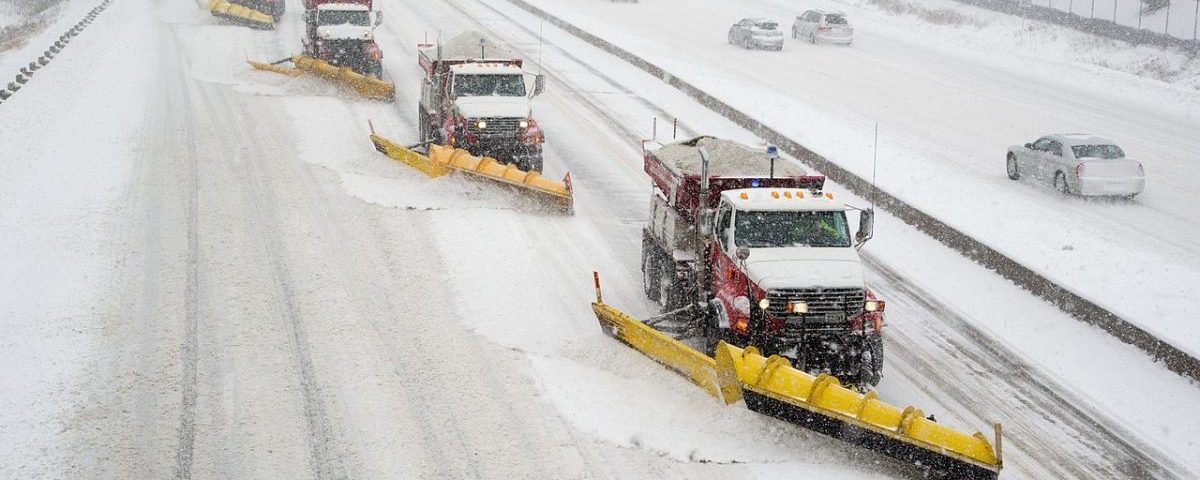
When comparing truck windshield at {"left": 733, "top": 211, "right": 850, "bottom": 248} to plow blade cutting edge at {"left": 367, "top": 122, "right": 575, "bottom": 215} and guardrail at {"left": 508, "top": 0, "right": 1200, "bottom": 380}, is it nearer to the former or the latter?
guardrail at {"left": 508, "top": 0, "right": 1200, "bottom": 380}

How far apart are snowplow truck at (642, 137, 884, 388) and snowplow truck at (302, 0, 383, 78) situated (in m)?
20.7

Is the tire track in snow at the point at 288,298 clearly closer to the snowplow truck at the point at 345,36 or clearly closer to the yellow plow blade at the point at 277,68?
the yellow plow blade at the point at 277,68

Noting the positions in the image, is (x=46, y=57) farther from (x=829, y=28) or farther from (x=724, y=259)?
(x=724, y=259)

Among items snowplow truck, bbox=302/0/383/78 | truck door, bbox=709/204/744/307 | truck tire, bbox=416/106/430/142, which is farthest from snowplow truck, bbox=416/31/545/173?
truck door, bbox=709/204/744/307

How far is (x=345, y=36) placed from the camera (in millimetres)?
33500

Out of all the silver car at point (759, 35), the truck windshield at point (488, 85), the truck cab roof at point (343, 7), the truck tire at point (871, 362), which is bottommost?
the truck tire at point (871, 362)

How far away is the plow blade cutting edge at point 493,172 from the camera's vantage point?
20.3 m

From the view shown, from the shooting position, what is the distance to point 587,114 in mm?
31078

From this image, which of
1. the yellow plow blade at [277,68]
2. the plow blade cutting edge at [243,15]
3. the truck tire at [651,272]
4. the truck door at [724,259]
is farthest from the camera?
the plow blade cutting edge at [243,15]

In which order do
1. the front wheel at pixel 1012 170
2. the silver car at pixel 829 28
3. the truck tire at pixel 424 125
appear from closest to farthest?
the front wheel at pixel 1012 170 < the truck tire at pixel 424 125 < the silver car at pixel 829 28

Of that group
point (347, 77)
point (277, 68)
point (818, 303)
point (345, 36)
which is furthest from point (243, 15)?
point (818, 303)

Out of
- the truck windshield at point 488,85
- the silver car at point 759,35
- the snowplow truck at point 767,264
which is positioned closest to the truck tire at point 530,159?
the truck windshield at point 488,85

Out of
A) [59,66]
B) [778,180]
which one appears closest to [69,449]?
[778,180]

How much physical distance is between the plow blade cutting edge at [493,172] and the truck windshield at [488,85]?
1.52 meters
